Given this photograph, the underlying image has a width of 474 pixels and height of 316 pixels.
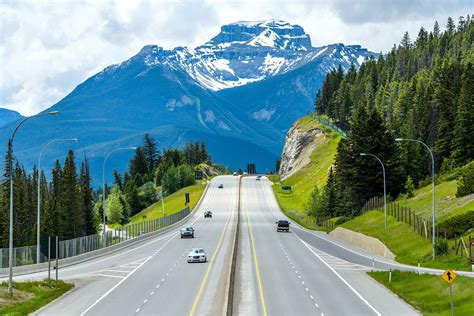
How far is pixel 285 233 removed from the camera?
110000 mm

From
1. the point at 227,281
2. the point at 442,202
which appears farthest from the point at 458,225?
the point at 227,281

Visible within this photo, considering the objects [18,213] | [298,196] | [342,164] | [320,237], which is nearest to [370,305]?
[320,237]

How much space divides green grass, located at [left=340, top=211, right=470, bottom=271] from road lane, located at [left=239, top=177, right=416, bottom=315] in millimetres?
5866

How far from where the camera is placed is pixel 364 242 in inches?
3295

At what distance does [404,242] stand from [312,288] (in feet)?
86.0

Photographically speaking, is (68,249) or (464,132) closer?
(68,249)

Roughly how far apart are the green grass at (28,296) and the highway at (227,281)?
76cm

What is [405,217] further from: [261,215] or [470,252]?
[261,215]

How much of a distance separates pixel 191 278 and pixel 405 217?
33203 millimetres

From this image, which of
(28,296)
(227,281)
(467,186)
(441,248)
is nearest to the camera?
(28,296)

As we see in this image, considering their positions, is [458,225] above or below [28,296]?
above

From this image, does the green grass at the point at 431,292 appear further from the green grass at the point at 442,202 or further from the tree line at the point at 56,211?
the tree line at the point at 56,211

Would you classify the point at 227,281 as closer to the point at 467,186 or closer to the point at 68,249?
the point at 68,249

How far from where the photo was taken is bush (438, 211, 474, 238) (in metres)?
63.4
